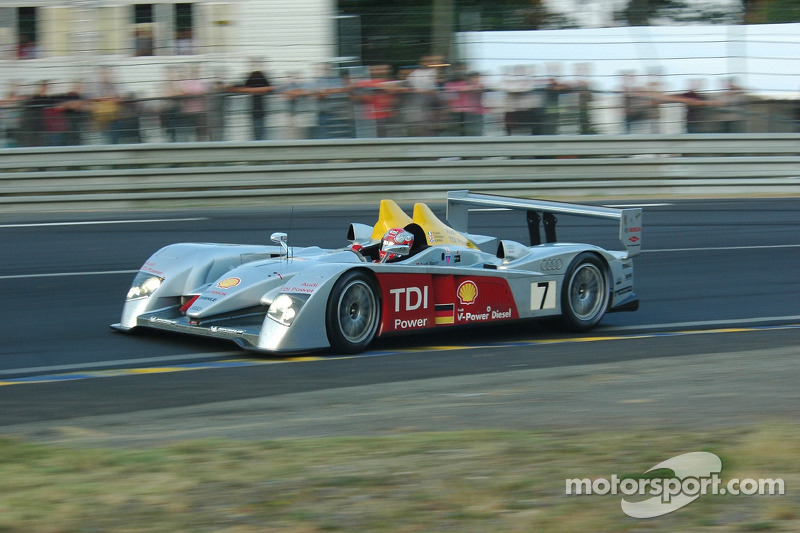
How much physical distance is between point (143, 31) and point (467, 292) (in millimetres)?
8902

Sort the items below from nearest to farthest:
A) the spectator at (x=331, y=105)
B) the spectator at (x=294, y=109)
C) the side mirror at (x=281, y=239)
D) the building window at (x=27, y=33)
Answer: the side mirror at (x=281, y=239), the spectator at (x=294, y=109), the spectator at (x=331, y=105), the building window at (x=27, y=33)

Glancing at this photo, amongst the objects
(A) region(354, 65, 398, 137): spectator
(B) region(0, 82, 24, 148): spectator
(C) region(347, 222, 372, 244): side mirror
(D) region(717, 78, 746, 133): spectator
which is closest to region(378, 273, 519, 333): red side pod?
(C) region(347, 222, 372, 244): side mirror

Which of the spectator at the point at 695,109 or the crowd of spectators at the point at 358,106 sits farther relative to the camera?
the spectator at the point at 695,109

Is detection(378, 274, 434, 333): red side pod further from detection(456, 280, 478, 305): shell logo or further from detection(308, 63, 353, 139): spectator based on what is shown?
detection(308, 63, 353, 139): spectator

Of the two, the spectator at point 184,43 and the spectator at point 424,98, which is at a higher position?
the spectator at point 184,43

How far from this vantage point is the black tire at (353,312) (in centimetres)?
670

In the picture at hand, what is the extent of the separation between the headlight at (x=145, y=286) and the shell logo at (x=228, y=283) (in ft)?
1.67

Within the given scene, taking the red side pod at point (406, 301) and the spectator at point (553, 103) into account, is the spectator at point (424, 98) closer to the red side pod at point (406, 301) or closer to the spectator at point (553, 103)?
the spectator at point (553, 103)

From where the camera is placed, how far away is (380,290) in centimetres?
697

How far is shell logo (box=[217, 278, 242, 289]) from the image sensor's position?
6909 mm

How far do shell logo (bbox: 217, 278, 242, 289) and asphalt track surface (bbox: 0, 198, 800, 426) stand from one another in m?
0.42

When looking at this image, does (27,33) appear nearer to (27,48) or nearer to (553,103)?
(27,48)

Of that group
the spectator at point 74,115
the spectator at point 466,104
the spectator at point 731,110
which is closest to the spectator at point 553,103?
the spectator at point 466,104

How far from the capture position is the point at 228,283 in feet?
22.8
